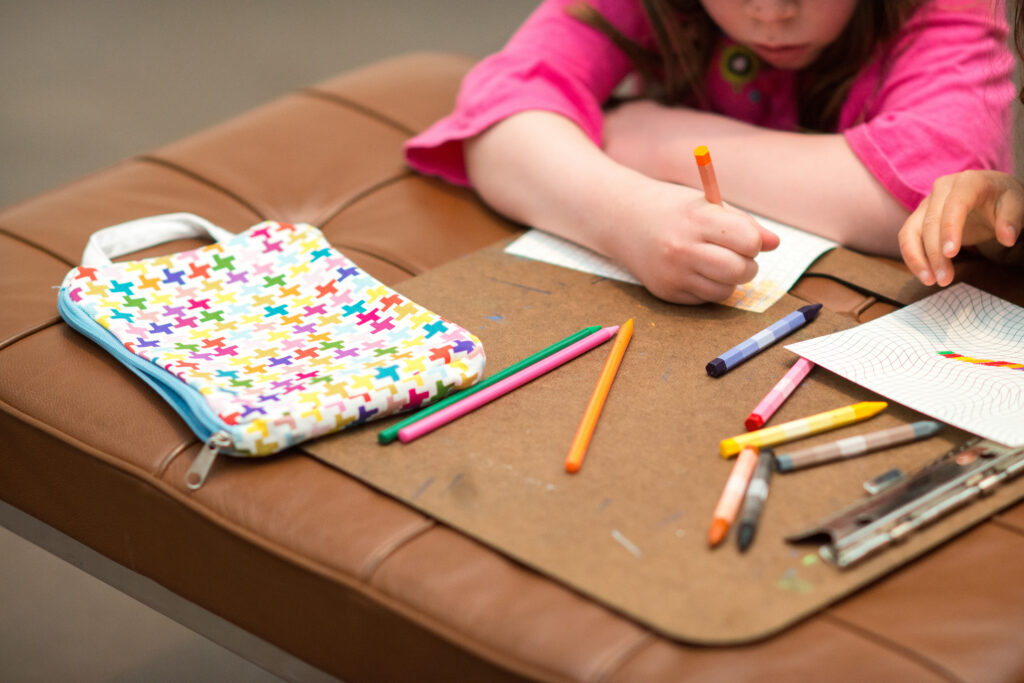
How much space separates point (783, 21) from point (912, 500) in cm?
42

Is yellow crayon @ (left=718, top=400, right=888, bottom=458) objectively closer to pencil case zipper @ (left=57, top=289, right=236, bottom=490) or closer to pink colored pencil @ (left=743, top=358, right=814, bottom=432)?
pink colored pencil @ (left=743, top=358, right=814, bottom=432)

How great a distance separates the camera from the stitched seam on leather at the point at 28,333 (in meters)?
0.66

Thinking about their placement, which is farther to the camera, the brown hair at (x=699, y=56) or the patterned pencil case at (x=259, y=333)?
the brown hair at (x=699, y=56)

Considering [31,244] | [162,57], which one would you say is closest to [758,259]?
[31,244]

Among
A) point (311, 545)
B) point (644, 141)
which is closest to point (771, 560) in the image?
point (311, 545)

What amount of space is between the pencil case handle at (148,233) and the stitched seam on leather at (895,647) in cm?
49

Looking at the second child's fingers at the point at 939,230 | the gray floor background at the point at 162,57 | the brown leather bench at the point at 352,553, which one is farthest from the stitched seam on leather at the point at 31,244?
the gray floor background at the point at 162,57

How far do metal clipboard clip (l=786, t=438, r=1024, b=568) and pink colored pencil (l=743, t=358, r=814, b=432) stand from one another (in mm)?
71

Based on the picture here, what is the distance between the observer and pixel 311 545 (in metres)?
0.50

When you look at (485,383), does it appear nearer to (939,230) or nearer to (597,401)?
(597,401)

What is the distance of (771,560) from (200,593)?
0.31 metres

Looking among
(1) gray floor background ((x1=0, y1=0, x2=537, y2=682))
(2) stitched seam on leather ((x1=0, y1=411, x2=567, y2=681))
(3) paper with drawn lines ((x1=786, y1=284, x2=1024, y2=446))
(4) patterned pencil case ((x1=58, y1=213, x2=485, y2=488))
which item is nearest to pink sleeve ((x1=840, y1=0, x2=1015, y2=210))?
(3) paper with drawn lines ((x1=786, y1=284, x2=1024, y2=446))

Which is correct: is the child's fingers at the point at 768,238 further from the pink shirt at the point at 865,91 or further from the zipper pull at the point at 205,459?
the zipper pull at the point at 205,459

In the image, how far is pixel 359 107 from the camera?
969 millimetres
